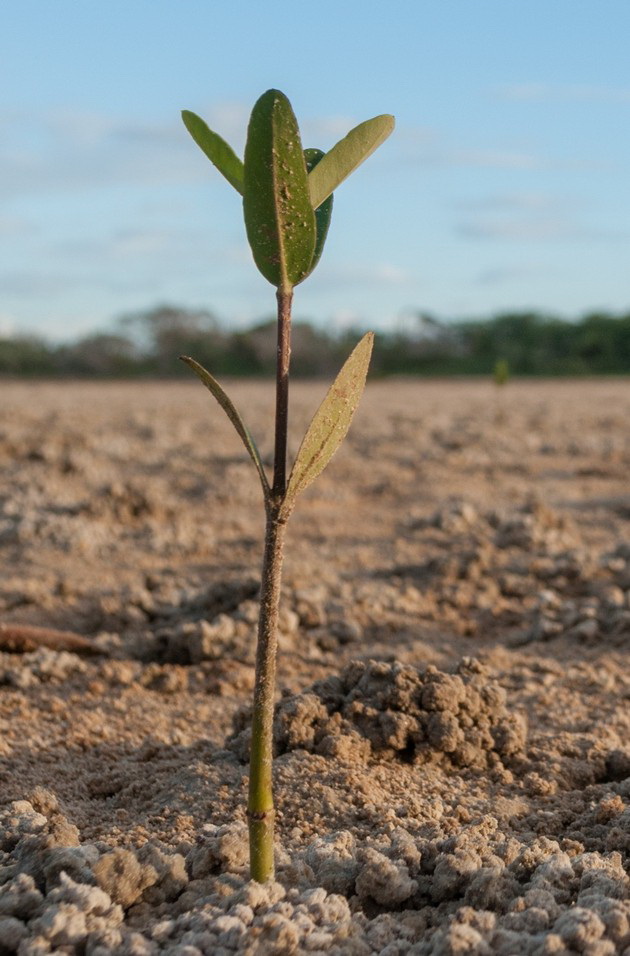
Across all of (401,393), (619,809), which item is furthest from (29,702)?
(401,393)

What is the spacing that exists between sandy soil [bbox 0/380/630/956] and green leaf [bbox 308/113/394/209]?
1087 millimetres

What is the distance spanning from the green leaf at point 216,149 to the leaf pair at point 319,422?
1.00 feet

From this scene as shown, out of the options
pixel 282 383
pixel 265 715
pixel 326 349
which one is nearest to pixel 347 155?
pixel 282 383

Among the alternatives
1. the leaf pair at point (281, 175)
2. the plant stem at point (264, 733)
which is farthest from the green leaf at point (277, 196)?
the plant stem at point (264, 733)

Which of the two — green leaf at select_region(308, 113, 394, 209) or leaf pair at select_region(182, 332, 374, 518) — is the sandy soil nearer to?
leaf pair at select_region(182, 332, 374, 518)

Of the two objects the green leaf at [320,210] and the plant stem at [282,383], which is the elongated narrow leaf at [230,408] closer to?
the plant stem at [282,383]

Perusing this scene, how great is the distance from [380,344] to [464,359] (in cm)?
125

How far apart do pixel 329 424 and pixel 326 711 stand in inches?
34.3

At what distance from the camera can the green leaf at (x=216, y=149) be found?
5.47 feet

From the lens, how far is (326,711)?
2314mm

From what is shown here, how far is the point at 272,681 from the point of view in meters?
1.72

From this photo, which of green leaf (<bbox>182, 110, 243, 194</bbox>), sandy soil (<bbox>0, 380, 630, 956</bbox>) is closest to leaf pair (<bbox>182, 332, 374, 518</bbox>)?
green leaf (<bbox>182, 110, 243, 194</bbox>)

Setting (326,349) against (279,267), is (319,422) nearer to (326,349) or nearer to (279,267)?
(279,267)

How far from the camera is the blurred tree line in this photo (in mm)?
14680
